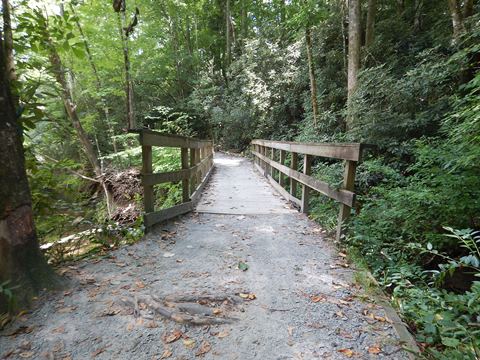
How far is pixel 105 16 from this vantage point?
9.51 metres

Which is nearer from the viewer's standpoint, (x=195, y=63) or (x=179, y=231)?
(x=179, y=231)

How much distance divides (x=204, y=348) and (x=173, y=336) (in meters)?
0.24

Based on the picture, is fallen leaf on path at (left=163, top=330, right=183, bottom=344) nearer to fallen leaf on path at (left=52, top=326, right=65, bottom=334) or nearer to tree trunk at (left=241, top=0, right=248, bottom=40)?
fallen leaf on path at (left=52, top=326, right=65, bottom=334)

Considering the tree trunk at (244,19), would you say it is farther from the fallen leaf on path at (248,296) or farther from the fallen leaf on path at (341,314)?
the fallen leaf on path at (341,314)

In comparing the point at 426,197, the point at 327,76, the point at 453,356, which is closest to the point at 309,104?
the point at 327,76

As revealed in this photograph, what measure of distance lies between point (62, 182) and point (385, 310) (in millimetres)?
3673

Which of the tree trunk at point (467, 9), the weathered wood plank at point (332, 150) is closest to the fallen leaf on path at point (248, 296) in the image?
the weathered wood plank at point (332, 150)

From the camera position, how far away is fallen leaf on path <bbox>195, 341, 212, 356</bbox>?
5.61ft

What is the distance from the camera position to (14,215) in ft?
6.79

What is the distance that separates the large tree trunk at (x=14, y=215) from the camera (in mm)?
2012

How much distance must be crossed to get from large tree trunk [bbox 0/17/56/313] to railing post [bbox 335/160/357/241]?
3.12m

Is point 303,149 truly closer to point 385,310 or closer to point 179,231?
point 179,231

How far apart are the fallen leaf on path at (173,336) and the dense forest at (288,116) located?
44.9 inches

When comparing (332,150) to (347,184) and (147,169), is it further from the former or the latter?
(147,169)
